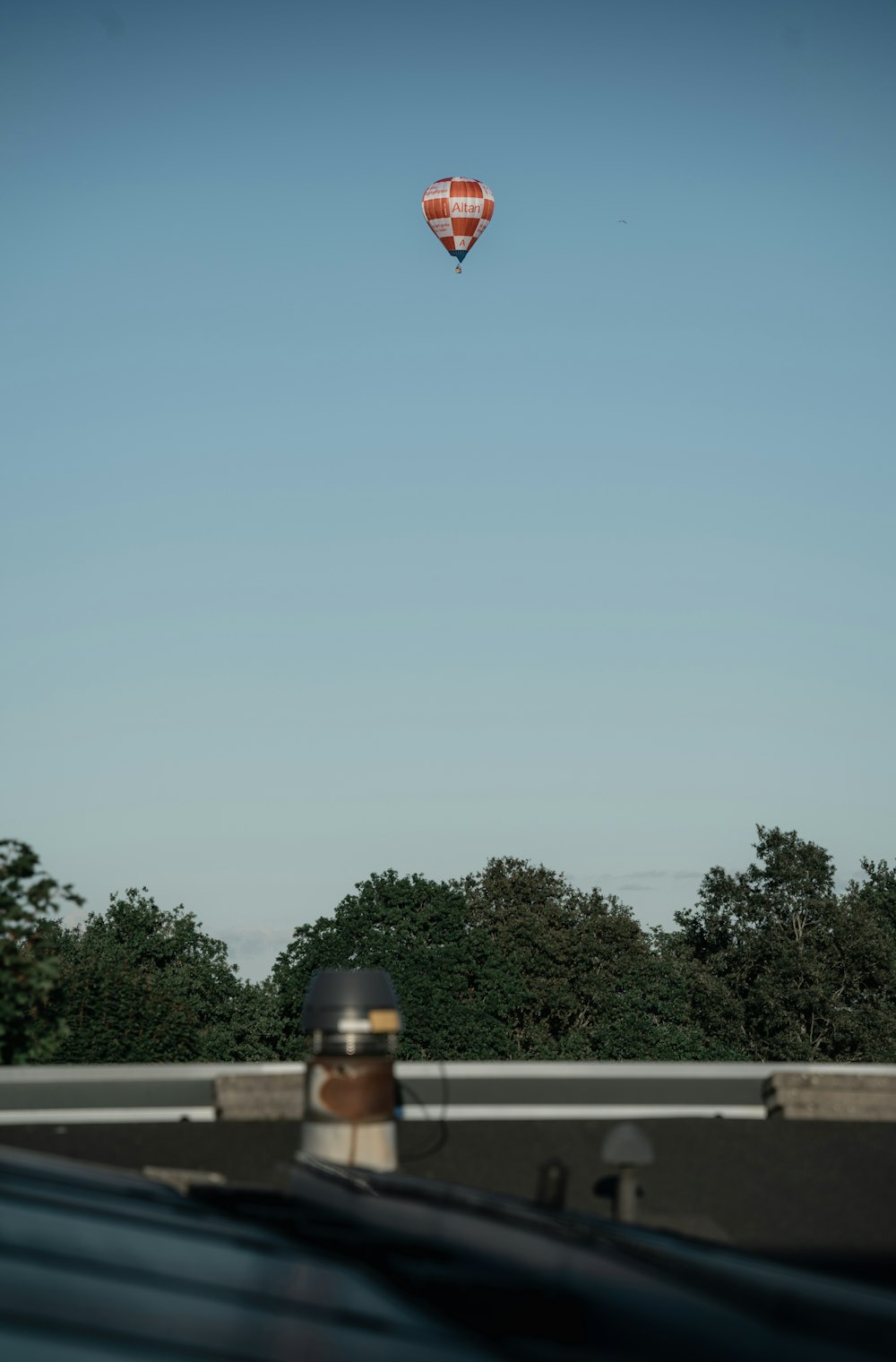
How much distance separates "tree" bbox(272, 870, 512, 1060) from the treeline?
116 millimetres

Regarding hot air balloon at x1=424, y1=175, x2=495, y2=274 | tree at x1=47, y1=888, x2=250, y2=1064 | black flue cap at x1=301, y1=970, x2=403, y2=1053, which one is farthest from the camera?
tree at x1=47, y1=888, x2=250, y2=1064

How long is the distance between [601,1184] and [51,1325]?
8.22 meters

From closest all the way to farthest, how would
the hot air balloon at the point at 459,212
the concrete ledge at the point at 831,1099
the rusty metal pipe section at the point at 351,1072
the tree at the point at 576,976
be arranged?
the rusty metal pipe section at the point at 351,1072 < the concrete ledge at the point at 831,1099 < the hot air balloon at the point at 459,212 < the tree at the point at 576,976

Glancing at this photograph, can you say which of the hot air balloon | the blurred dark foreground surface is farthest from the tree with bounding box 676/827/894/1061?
the blurred dark foreground surface

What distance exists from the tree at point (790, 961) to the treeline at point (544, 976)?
112 millimetres

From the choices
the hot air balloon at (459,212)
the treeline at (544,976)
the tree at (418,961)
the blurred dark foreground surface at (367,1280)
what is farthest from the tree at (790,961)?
the blurred dark foreground surface at (367,1280)

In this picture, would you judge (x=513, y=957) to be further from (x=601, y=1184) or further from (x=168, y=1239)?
(x=168, y=1239)

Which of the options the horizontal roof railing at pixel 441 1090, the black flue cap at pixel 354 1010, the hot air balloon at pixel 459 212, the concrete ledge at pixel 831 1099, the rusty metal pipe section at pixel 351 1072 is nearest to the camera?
the rusty metal pipe section at pixel 351 1072

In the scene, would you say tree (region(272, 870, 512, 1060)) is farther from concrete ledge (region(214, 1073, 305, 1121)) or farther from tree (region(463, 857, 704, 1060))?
concrete ledge (region(214, 1073, 305, 1121))

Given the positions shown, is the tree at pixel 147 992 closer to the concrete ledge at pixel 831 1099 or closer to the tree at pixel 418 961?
the tree at pixel 418 961

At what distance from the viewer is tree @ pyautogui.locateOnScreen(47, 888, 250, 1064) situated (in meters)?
76.4

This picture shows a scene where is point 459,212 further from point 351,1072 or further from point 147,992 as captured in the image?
point 351,1072

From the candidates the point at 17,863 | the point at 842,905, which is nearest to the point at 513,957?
the point at 842,905

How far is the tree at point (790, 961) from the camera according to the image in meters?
82.9
